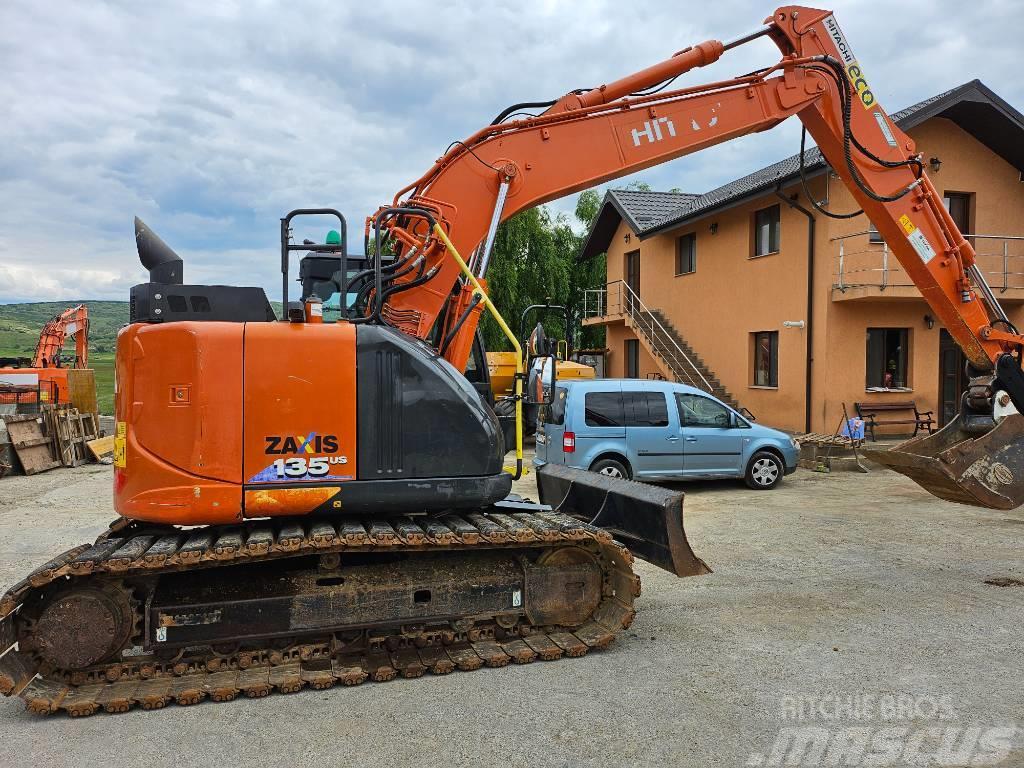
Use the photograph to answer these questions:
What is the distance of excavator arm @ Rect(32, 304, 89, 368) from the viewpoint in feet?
68.8

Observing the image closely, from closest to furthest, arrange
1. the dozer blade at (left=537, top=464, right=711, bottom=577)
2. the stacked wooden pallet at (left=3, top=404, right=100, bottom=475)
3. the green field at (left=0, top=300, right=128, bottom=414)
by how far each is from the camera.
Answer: the dozer blade at (left=537, top=464, right=711, bottom=577) → the stacked wooden pallet at (left=3, top=404, right=100, bottom=475) → the green field at (left=0, top=300, right=128, bottom=414)

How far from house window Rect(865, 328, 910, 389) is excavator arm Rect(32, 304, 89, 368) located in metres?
21.5

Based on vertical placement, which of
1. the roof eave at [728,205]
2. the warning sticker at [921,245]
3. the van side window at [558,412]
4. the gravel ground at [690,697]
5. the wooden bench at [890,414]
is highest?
the roof eave at [728,205]

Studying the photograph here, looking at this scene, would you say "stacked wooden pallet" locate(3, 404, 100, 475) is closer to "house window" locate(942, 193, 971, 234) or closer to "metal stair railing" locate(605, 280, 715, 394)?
"metal stair railing" locate(605, 280, 715, 394)

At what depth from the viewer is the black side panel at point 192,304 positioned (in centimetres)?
475

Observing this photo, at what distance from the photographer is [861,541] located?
8328 millimetres

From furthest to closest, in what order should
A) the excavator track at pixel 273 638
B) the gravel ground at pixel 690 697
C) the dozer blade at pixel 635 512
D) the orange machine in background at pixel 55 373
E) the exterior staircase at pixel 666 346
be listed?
1. the exterior staircase at pixel 666 346
2. the orange machine in background at pixel 55 373
3. the dozer blade at pixel 635 512
4. the excavator track at pixel 273 638
5. the gravel ground at pixel 690 697

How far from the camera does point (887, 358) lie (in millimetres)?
17188

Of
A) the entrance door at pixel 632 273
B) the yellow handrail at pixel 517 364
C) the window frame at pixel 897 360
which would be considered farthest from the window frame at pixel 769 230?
the yellow handrail at pixel 517 364

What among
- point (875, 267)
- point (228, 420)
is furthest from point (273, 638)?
point (875, 267)

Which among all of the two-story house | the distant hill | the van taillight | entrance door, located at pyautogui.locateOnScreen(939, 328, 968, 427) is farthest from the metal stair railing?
the distant hill

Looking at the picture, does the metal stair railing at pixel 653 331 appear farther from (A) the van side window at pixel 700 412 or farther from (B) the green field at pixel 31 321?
(B) the green field at pixel 31 321

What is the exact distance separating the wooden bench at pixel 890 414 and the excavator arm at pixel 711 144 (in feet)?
31.8

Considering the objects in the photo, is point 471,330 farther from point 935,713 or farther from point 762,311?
point 762,311
